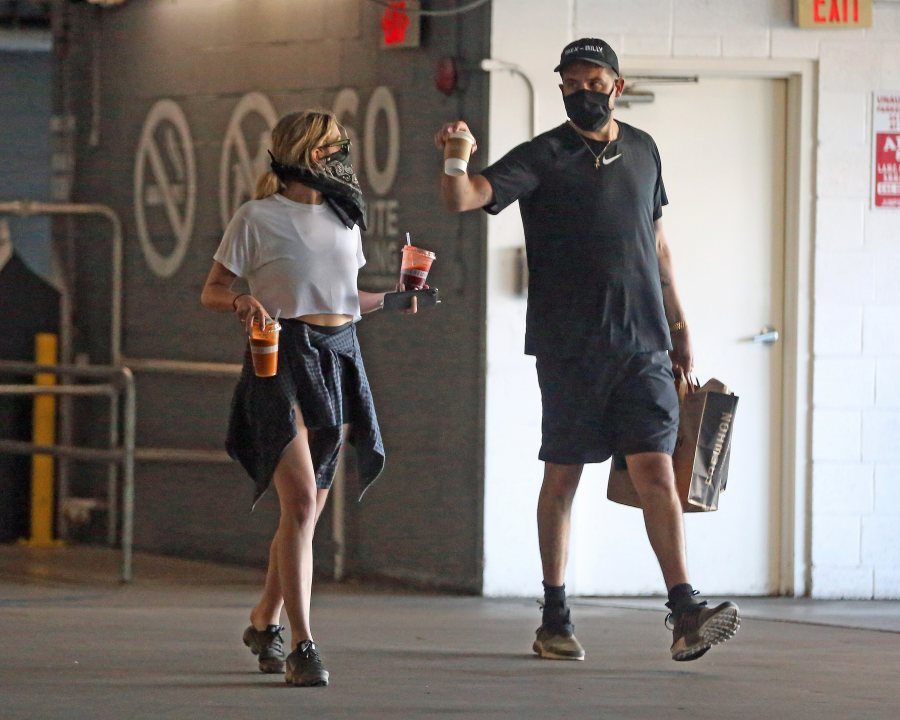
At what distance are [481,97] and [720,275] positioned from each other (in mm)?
1285

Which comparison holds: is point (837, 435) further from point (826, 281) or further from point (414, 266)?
point (414, 266)

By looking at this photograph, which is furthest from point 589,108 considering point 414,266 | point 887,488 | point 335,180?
point 887,488

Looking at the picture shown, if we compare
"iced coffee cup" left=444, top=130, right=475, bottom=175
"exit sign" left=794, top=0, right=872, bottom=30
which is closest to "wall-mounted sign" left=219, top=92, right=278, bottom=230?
"exit sign" left=794, top=0, right=872, bottom=30

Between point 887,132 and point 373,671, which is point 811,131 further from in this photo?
point 373,671

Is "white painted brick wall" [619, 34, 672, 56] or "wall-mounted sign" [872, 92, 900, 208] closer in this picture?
"white painted brick wall" [619, 34, 672, 56]

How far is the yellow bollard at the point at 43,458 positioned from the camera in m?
9.27

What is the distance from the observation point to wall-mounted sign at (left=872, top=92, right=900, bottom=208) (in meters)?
7.64

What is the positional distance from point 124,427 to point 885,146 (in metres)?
3.57

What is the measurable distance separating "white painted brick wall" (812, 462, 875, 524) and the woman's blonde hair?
3257mm

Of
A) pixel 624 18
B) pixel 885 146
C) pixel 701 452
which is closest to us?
pixel 701 452

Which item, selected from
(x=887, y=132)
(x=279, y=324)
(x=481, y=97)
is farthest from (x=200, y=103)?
(x=279, y=324)

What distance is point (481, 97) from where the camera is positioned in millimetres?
7395

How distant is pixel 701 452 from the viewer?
229 inches

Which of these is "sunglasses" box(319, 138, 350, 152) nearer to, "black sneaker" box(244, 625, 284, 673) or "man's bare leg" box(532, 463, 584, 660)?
"man's bare leg" box(532, 463, 584, 660)
